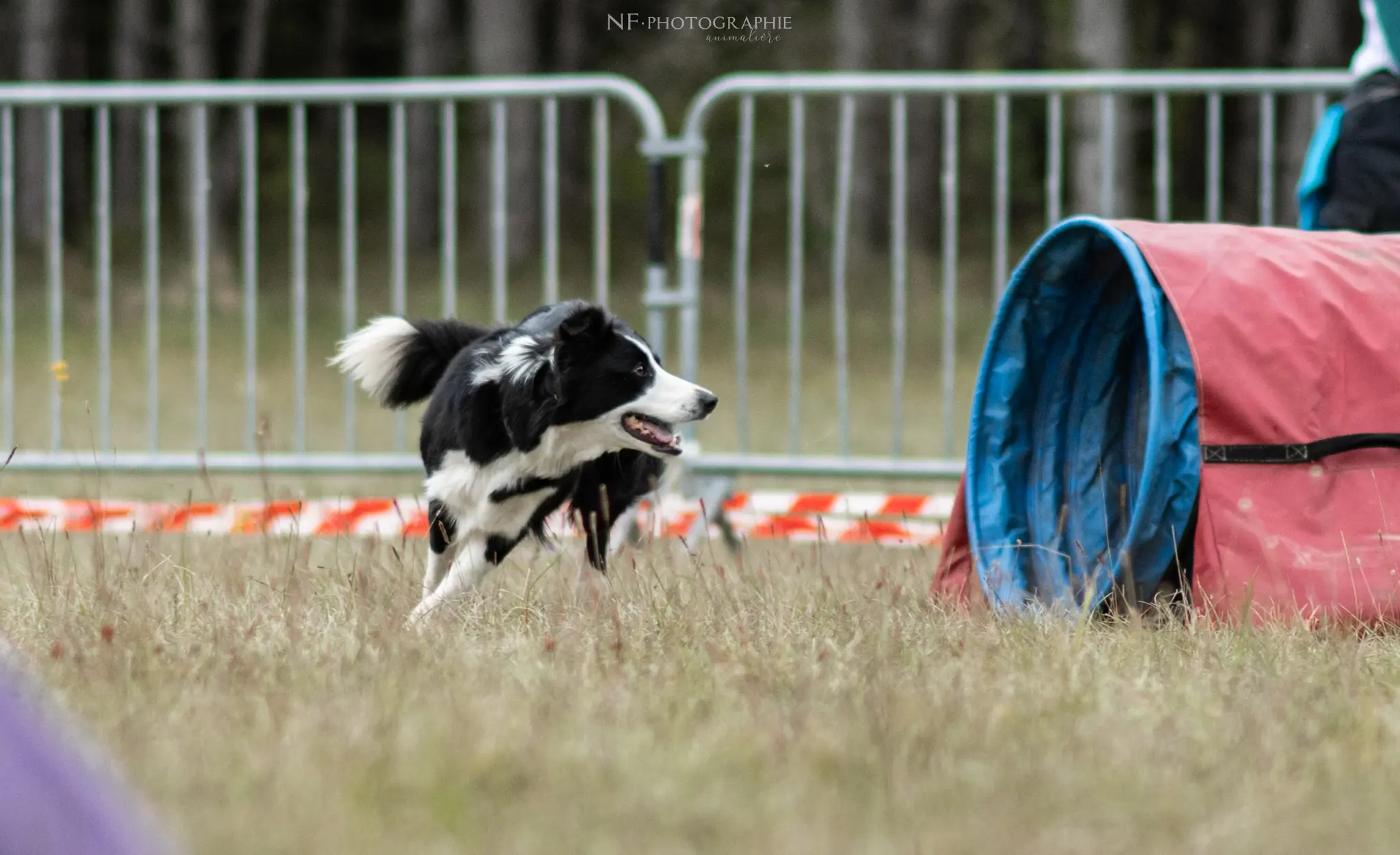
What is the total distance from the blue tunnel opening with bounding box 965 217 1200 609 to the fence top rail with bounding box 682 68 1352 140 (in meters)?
1.60

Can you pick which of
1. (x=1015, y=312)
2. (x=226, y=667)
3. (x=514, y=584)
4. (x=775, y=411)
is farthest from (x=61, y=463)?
(x=775, y=411)

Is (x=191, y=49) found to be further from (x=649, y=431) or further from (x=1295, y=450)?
(x=1295, y=450)

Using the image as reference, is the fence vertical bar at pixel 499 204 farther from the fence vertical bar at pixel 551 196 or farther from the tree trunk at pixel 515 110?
the tree trunk at pixel 515 110

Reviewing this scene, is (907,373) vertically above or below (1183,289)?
below

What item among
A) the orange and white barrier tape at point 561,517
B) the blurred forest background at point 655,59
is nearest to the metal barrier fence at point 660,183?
the orange and white barrier tape at point 561,517

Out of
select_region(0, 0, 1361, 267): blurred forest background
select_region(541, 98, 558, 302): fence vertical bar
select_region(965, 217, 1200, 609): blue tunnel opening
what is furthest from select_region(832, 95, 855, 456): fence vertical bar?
select_region(0, 0, 1361, 267): blurred forest background

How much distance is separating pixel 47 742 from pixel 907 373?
12.1 metres

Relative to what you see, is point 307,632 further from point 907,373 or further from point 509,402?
point 907,373

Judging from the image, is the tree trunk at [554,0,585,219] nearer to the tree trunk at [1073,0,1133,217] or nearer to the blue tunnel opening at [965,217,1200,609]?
the tree trunk at [1073,0,1133,217]

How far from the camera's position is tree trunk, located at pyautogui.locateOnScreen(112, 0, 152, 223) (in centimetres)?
2139

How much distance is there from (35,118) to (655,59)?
8.66 metres

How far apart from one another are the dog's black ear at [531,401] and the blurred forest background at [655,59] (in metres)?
9.96

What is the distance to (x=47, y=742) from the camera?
5.90 feet

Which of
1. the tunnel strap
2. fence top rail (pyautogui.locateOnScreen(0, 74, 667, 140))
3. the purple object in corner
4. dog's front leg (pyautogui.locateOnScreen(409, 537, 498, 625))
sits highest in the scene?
fence top rail (pyautogui.locateOnScreen(0, 74, 667, 140))
